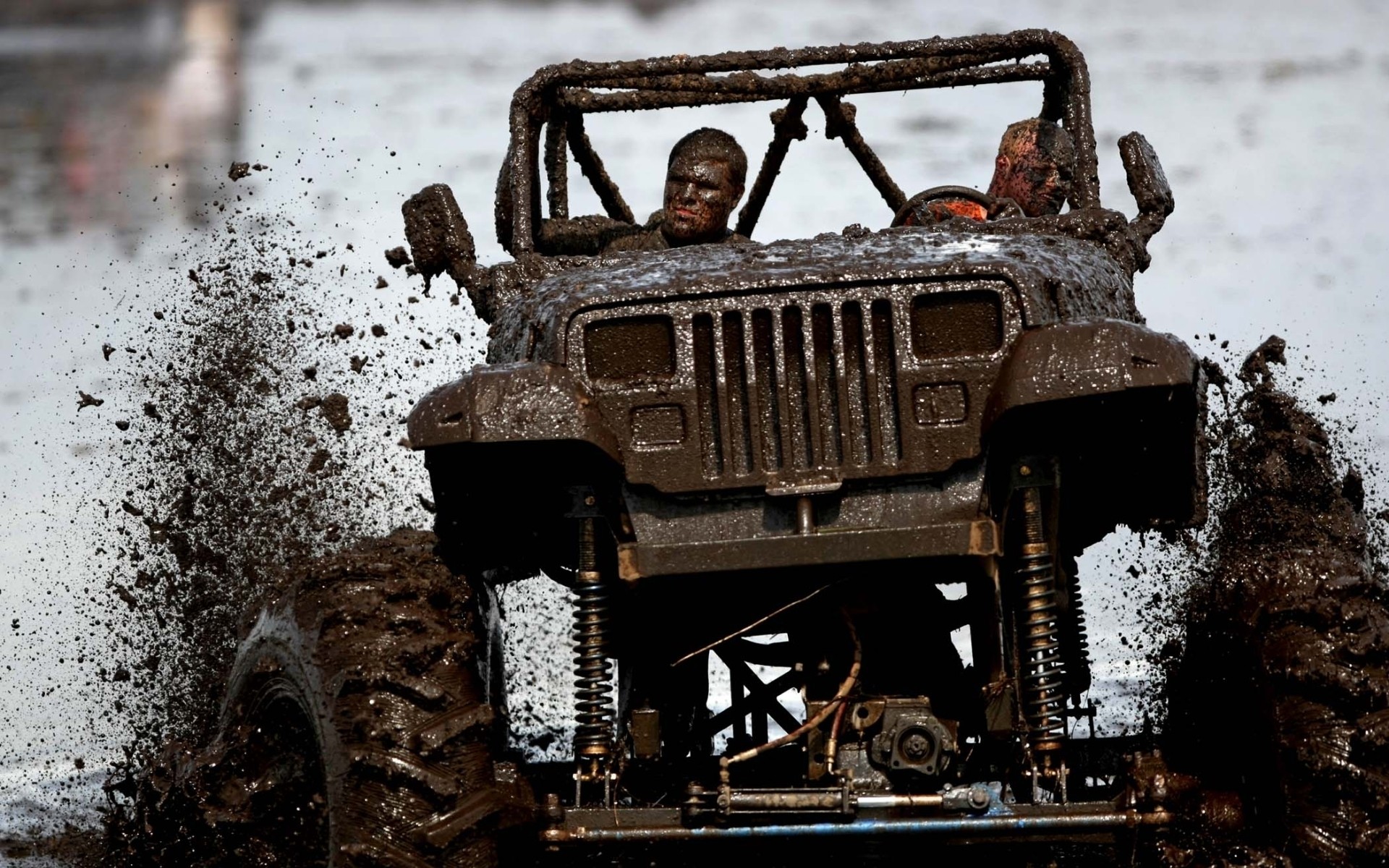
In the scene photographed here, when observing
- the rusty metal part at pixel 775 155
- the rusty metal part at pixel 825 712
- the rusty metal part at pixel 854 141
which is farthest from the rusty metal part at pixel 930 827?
the rusty metal part at pixel 854 141

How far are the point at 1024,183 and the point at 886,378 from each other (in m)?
2.17

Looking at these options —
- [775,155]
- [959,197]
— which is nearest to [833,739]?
[959,197]

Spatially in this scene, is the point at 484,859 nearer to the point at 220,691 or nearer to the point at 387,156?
the point at 220,691

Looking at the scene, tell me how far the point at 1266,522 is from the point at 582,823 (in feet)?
7.98

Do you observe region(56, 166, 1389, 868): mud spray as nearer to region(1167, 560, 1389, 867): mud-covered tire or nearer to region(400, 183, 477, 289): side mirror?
region(1167, 560, 1389, 867): mud-covered tire

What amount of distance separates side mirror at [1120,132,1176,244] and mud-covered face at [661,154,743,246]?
45.3 inches

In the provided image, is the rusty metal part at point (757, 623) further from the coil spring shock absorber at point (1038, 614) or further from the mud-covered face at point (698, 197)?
the mud-covered face at point (698, 197)

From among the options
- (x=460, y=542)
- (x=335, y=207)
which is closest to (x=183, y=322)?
(x=460, y=542)

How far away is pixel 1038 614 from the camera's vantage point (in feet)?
20.0

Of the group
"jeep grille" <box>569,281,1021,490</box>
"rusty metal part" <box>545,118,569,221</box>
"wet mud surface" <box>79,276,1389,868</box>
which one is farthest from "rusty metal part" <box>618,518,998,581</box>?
"rusty metal part" <box>545,118,569,221</box>

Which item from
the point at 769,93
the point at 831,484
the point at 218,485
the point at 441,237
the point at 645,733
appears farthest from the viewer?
the point at 218,485

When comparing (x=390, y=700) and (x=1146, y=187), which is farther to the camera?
(x=1146, y=187)

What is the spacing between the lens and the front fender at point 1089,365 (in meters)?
5.81

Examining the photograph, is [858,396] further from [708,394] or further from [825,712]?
[825,712]
